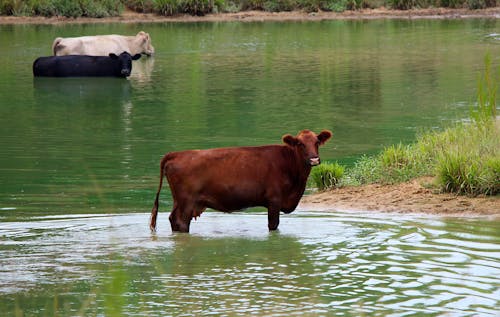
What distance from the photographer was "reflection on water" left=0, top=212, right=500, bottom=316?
27.3ft

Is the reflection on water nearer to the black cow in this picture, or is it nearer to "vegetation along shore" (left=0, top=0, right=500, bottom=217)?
"vegetation along shore" (left=0, top=0, right=500, bottom=217)

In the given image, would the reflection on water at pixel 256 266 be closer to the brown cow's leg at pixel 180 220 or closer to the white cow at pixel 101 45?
the brown cow's leg at pixel 180 220

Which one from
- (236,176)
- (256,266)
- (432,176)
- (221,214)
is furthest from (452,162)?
(256,266)

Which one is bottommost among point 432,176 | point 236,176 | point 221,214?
point 221,214

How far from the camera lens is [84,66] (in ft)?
101

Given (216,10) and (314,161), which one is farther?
(216,10)

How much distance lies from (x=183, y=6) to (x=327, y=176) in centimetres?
3761

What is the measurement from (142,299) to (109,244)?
2098 mm

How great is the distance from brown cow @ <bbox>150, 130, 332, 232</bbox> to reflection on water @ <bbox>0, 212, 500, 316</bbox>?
0.96 feet

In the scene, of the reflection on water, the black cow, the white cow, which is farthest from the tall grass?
the reflection on water

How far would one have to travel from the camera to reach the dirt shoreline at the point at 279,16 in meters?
48.9

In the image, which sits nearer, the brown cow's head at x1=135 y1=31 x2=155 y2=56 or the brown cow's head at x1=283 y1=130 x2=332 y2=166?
the brown cow's head at x1=283 y1=130 x2=332 y2=166

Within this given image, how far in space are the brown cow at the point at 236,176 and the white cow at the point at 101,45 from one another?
75.8ft

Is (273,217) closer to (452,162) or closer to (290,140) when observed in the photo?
(290,140)
